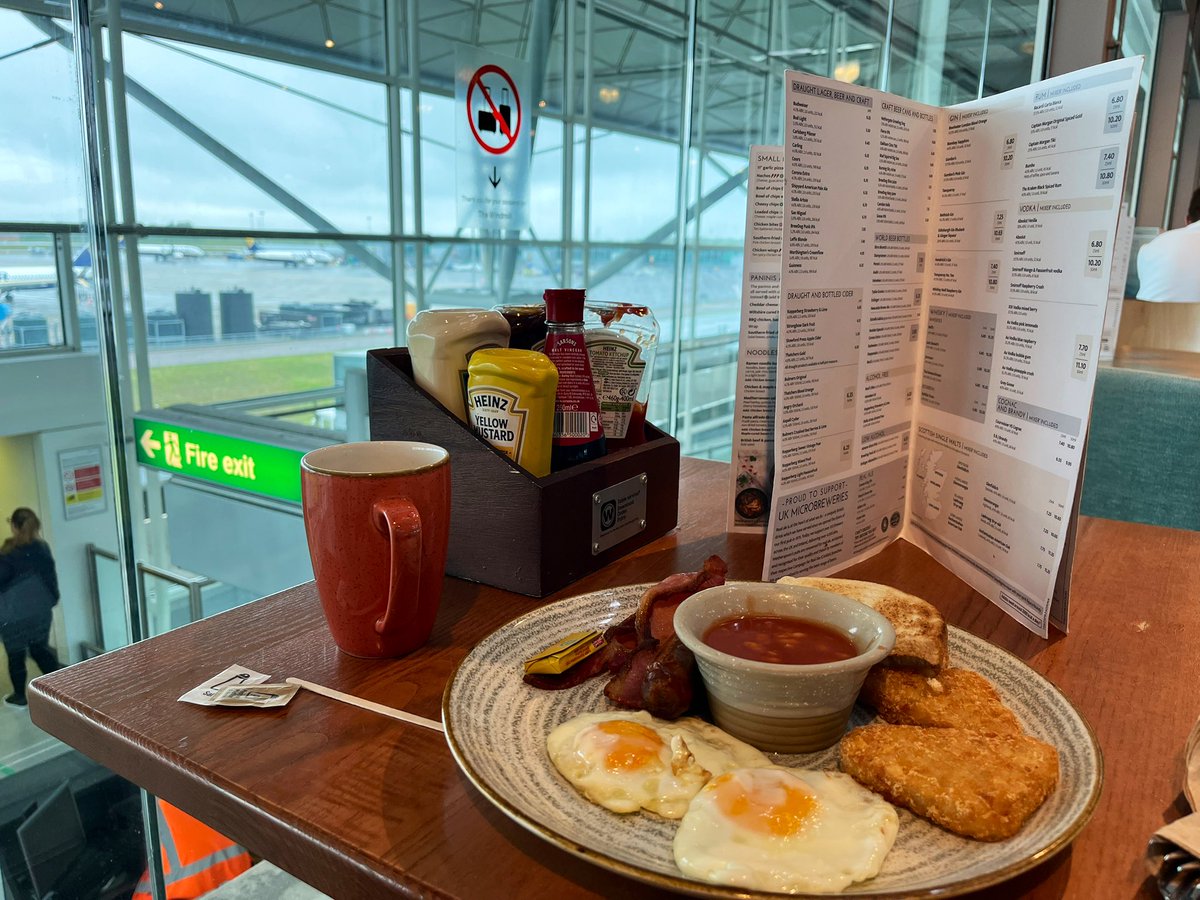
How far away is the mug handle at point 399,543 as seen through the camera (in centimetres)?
70

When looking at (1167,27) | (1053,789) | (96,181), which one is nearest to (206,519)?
(96,181)

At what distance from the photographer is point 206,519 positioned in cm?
309

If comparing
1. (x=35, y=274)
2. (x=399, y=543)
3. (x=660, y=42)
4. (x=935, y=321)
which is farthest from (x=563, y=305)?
(x=660, y=42)

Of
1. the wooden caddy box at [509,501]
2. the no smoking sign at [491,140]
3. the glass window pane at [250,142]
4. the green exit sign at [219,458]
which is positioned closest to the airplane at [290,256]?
the glass window pane at [250,142]

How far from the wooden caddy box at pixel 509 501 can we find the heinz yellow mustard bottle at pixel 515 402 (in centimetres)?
2

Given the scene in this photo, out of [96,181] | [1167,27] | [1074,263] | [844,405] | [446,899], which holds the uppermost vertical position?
[1167,27]

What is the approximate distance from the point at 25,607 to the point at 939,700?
2.80 metres

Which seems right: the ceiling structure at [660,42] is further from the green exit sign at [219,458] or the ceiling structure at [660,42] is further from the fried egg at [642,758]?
the fried egg at [642,758]

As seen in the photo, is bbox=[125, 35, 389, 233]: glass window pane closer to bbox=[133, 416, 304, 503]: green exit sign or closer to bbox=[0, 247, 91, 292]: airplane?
bbox=[0, 247, 91, 292]: airplane

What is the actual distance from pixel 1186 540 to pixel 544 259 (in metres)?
4.08

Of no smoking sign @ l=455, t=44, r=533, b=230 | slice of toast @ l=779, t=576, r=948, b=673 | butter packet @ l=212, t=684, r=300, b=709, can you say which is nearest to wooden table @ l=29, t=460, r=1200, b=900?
butter packet @ l=212, t=684, r=300, b=709

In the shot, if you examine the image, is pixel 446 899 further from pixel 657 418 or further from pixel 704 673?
pixel 657 418

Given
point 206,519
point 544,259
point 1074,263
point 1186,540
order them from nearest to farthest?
point 1074,263
point 1186,540
point 206,519
point 544,259

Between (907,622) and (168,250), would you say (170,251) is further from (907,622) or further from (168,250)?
(907,622)
